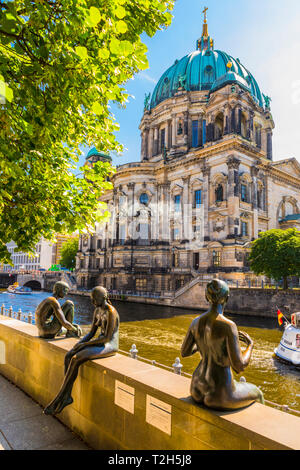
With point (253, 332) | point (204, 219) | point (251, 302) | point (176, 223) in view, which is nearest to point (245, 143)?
point (204, 219)

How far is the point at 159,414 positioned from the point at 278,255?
29.7 meters

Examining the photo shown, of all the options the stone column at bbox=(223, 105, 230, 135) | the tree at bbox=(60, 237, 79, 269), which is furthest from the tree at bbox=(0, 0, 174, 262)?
the tree at bbox=(60, 237, 79, 269)

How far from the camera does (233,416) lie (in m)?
3.09

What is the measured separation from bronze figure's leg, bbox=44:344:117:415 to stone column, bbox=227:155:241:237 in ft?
119

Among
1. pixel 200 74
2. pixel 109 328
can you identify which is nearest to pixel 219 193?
pixel 200 74

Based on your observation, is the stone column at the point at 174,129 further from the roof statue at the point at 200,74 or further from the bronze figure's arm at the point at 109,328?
the bronze figure's arm at the point at 109,328

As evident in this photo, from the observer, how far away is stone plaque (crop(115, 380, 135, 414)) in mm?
4020

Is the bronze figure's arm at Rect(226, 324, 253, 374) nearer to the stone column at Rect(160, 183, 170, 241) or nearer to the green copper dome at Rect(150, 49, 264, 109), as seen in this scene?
the stone column at Rect(160, 183, 170, 241)

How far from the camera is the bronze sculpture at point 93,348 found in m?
4.68

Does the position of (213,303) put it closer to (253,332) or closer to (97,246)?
(253,332)

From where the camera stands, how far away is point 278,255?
30.8 metres

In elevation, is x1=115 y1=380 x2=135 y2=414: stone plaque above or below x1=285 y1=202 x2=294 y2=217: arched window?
below

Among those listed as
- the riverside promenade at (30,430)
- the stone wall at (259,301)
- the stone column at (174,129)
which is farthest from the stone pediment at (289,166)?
the riverside promenade at (30,430)

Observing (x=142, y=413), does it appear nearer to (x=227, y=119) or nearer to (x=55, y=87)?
(x=55, y=87)
